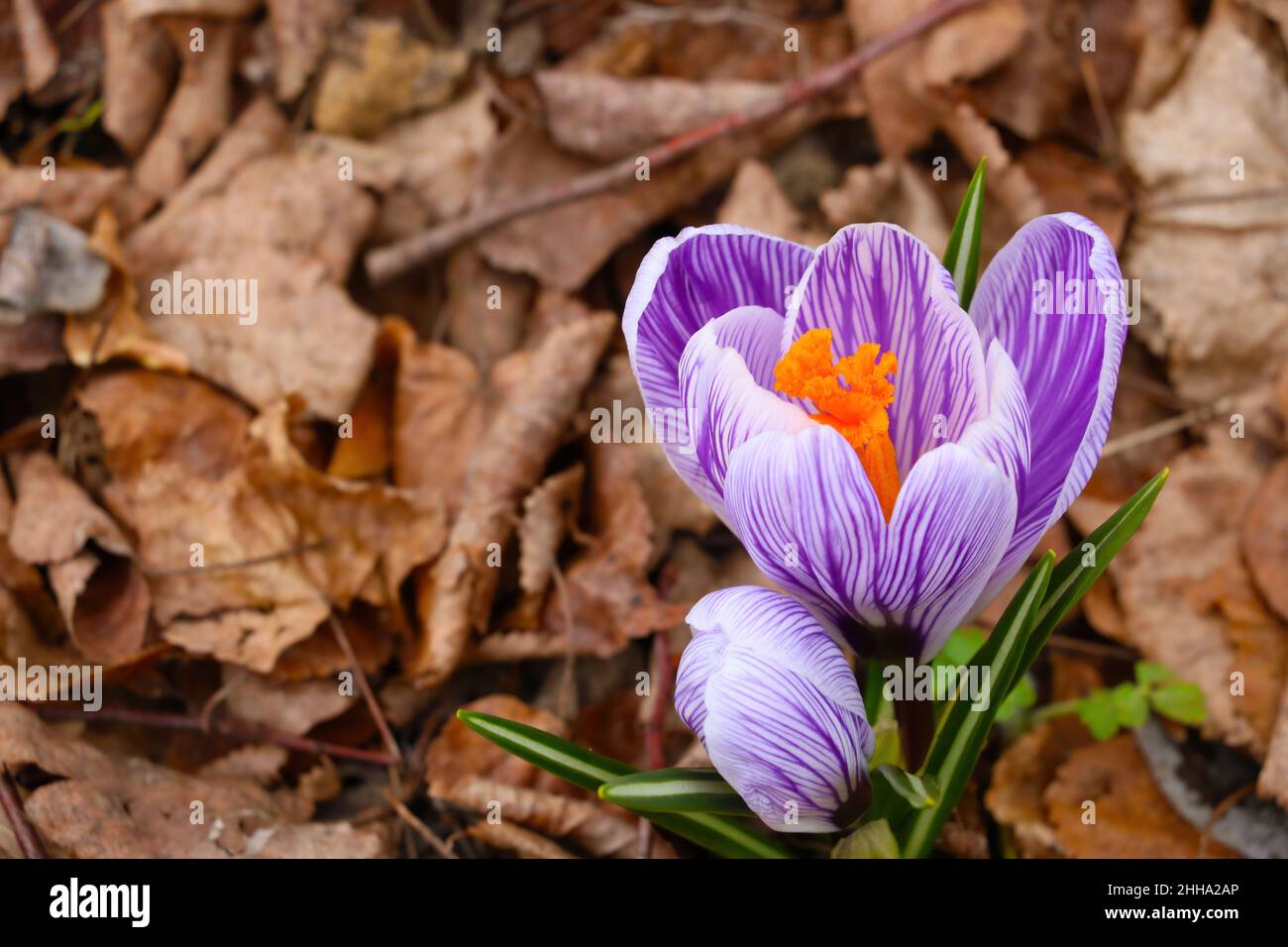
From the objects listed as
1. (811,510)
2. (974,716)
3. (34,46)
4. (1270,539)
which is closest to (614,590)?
(974,716)

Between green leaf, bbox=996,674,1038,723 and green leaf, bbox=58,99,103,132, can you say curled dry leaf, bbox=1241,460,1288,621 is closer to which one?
green leaf, bbox=996,674,1038,723

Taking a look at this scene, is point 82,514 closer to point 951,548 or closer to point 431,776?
point 431,776

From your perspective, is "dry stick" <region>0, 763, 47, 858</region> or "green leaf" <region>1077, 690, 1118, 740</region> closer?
"dry stick" <region>0, 763, 47, 858</region>

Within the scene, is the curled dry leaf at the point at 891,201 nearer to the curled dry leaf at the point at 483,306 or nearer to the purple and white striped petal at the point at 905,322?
the curled dry leaf at the point at 483,306

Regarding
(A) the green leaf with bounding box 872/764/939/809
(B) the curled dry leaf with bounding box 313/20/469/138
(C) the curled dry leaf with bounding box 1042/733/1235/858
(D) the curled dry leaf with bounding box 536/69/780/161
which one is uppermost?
(B) the curled dry leaf with bounding box 313/20/469/138

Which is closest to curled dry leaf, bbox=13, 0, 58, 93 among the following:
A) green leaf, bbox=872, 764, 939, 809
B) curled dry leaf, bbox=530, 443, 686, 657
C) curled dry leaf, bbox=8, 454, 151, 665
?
curled dry leaf, bbox=8, 454, 151, 665

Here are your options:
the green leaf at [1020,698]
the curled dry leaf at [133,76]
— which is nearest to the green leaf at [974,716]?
the green leaf at [1020,698]
